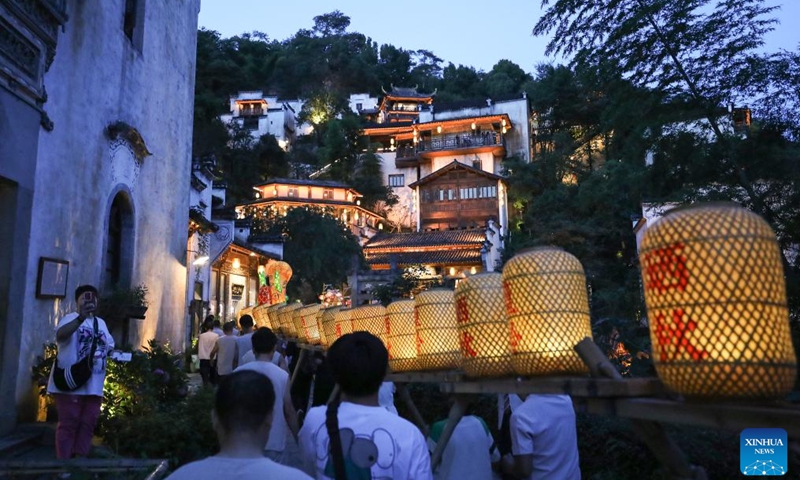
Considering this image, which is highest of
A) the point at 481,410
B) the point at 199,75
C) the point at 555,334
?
the point at 199,75

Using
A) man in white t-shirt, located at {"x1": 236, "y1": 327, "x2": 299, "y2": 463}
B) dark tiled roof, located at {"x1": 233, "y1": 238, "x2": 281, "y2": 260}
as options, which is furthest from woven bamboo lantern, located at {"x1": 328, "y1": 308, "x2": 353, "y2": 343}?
dark tiled roof, located at {"x1": 233, "y1": 238, "x2": 281, "y2": 260}

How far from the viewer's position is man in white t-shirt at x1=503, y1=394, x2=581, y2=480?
3014mm

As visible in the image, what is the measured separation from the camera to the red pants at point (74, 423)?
5.11 meters

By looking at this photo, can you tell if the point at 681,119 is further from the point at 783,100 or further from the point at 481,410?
the point at 481,410

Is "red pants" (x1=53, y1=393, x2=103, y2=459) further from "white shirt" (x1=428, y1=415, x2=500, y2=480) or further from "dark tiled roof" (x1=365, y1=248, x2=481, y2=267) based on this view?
"dark tiled roof" (x1=365, y1=248, x2=481, y2=267)

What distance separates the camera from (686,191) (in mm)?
7086

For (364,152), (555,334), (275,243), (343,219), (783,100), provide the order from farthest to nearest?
(364,152), (343,219), (275,243), (783,100), (555,334)

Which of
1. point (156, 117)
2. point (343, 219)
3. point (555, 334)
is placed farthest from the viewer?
point (343, 219)

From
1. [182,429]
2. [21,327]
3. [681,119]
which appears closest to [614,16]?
[681,119]

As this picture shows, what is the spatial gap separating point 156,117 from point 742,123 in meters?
9.80

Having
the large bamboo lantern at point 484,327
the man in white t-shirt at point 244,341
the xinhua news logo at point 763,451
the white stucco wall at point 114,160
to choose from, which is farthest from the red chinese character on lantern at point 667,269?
the white stucco wall at point 114,160

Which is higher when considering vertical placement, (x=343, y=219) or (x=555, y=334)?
(x=343, y=219)

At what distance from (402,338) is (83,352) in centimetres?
306

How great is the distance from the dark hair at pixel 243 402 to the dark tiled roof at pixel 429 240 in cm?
3099
